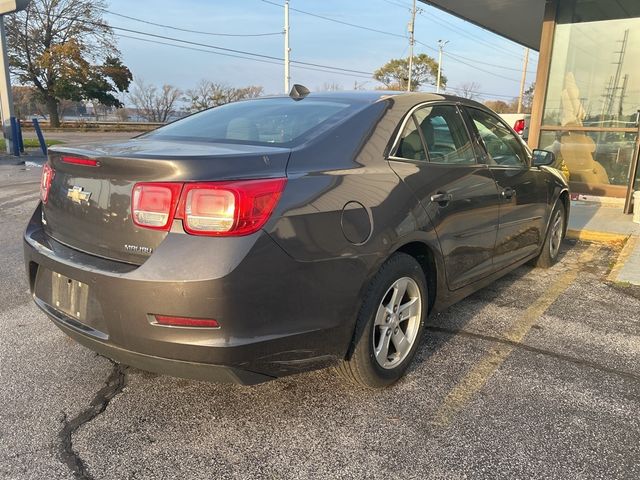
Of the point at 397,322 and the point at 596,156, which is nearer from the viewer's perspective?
the point at 397,322

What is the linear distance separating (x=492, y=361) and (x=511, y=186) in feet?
4.74

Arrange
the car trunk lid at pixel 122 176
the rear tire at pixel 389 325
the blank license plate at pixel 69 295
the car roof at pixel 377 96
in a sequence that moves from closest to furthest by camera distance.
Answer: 1. the car trunk lid at pixel 122 176
2. the blank license plate at pixel 69 295
3. the rear tire at pixel 389 325
4. the car roof at pixel 377 96

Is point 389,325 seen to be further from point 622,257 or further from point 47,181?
point 622,257

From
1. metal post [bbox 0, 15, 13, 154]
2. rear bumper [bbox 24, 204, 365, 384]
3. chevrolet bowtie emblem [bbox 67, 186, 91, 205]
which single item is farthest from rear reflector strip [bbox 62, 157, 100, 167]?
metal post [bbox 0, 15, 13, 154]

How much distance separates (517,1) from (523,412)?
9.03 m

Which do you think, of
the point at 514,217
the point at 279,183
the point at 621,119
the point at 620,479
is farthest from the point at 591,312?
the point at 621,119

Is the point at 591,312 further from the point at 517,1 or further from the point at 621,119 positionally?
the point at 517,1

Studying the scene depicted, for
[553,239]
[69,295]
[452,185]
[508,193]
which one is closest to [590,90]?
[553,239]

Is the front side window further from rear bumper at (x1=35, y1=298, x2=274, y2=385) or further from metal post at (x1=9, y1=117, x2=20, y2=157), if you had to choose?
metal post at (x1=9, y1=117, x2=20, y2=157)

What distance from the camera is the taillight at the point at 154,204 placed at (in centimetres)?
216

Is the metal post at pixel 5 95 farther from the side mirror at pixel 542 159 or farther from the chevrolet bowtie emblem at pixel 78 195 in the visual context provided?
the side mirror at pixel 542 159

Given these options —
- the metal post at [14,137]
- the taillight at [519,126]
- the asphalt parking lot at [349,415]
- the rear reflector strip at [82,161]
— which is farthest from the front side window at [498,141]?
the metal post at [14,137]

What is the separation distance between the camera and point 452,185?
3205 millimetres

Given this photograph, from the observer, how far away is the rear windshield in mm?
2773
